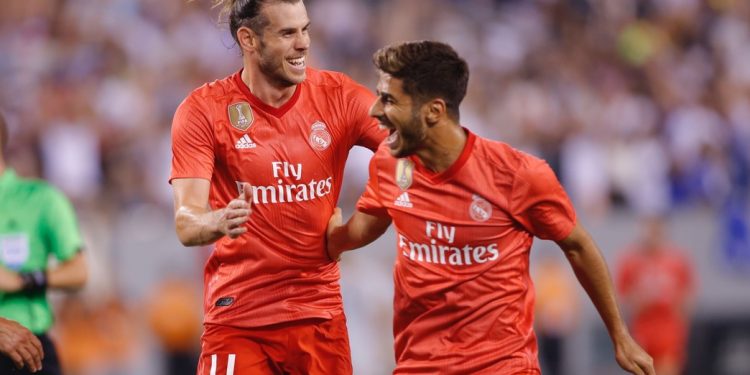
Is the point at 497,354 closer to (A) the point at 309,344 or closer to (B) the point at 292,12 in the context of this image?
(A) the point at 309,344

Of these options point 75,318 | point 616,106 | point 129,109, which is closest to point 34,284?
point 75,318

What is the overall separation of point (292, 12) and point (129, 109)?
8284mm

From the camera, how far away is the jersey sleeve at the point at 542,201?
5805mm

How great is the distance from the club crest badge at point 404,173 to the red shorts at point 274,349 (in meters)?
0.83

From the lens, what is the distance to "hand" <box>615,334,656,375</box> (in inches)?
231

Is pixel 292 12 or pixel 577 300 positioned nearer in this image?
pixel 292 12

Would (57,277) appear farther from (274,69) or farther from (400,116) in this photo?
(400,116)

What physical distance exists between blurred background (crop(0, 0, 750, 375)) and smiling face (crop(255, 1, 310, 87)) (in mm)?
5938

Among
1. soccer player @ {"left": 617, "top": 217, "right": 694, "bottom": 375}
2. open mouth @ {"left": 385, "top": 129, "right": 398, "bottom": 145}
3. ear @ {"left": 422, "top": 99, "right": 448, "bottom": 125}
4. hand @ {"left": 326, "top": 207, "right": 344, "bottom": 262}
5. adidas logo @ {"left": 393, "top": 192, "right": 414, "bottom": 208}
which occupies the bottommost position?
soccer player @ {"left": 617, "top": 217, "right": 694, "bottom": 375}

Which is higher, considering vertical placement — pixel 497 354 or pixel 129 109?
pixel 129 109

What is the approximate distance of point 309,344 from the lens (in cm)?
640

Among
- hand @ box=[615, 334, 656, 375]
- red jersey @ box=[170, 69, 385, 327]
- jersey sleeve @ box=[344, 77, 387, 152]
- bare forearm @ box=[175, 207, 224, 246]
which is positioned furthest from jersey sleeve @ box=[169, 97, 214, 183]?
hand @ box=[615, 334, 656, 375]

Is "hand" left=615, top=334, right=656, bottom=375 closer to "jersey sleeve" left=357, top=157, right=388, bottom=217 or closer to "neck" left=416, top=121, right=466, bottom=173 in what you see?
"neck" left=416, top=121, right=466, bottom=173

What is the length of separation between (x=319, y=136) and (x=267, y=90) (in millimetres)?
324
